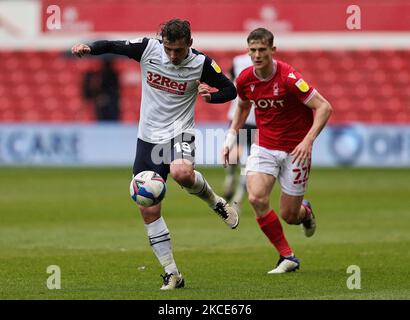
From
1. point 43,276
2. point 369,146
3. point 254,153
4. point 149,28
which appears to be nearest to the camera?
point 43,276

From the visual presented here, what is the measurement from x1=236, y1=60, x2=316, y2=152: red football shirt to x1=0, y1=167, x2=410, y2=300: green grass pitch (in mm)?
1339

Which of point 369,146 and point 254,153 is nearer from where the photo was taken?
point 254,153

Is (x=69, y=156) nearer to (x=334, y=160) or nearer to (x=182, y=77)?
(x=334, y=160)

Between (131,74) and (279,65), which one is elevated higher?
(131,74)

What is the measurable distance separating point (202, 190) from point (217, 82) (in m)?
0.99

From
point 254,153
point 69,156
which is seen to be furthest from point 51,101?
point 254,153

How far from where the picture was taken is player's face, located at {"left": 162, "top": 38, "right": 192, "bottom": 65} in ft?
29.3

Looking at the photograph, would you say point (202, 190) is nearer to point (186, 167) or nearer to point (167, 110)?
point (186, 167)

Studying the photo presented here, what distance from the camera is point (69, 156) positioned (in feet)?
84.2

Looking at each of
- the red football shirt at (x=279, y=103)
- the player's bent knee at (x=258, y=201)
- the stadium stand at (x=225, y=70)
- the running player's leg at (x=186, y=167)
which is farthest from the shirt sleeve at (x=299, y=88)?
the stadium stand at (x=225, y=70)

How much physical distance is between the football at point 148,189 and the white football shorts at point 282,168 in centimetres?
175
